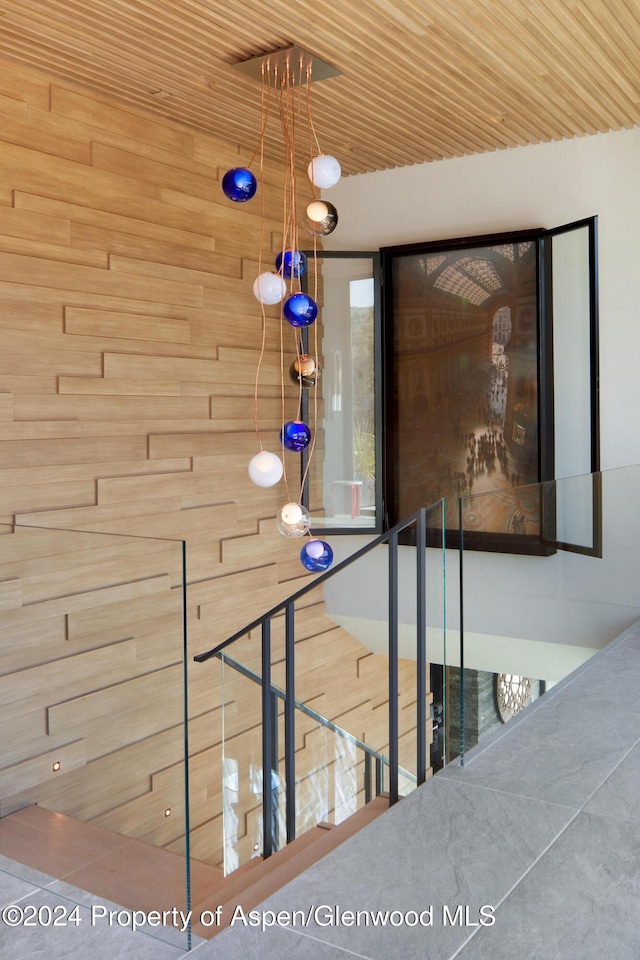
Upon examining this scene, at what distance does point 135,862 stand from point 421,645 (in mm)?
1014

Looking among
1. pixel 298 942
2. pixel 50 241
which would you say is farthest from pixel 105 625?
pixel 50 241

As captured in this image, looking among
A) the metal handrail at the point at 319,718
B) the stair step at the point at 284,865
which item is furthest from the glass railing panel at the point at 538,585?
the stair step at the point at 284,865

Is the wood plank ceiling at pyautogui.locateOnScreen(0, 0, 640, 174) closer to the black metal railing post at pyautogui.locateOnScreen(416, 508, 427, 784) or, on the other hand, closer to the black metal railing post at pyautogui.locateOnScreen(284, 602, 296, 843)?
the black metal railing post at pyautogui.locateOnScreen(416, 508, 427, 784)

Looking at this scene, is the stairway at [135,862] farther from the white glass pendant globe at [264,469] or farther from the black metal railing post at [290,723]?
the white glass pendant globe at [264,469]

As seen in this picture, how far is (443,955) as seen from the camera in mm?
1789

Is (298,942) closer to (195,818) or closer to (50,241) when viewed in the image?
(195,818)

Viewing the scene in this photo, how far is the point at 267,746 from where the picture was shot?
2791mm

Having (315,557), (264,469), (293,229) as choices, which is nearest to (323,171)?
(293,229)

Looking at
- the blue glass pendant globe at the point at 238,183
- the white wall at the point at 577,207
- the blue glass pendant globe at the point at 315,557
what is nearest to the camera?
the blue glass pendant globe at the point at 238,183

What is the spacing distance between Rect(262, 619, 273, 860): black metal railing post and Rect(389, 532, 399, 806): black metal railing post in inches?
14.7

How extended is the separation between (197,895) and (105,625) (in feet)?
4.04

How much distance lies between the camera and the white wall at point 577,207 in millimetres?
4598

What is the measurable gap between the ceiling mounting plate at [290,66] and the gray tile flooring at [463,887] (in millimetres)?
2668

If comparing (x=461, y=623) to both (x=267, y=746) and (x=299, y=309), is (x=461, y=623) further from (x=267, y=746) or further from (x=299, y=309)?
(x=299, y=309)
